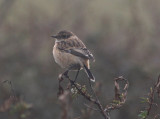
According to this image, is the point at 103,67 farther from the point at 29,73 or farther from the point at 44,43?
the point at 44,43

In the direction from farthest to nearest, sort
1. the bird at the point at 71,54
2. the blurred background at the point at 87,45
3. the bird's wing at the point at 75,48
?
1. the blurred background at the point at 87,45
2. the bird's wing at the point at 75,48
3. the bird at the point at 71,54

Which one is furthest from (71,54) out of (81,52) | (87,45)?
(87,45)

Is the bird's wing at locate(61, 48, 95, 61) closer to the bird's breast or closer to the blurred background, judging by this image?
the bird's breast

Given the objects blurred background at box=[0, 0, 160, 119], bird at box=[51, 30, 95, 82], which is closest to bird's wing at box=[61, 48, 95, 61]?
bird at box=[51, 30, 95, 82]

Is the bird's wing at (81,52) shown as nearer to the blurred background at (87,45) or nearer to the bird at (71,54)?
the bird at (71,54)

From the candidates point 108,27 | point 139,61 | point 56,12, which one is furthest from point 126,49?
point 56,12

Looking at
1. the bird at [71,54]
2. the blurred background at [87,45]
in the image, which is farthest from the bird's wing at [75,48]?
the blurred background at [87,45]
